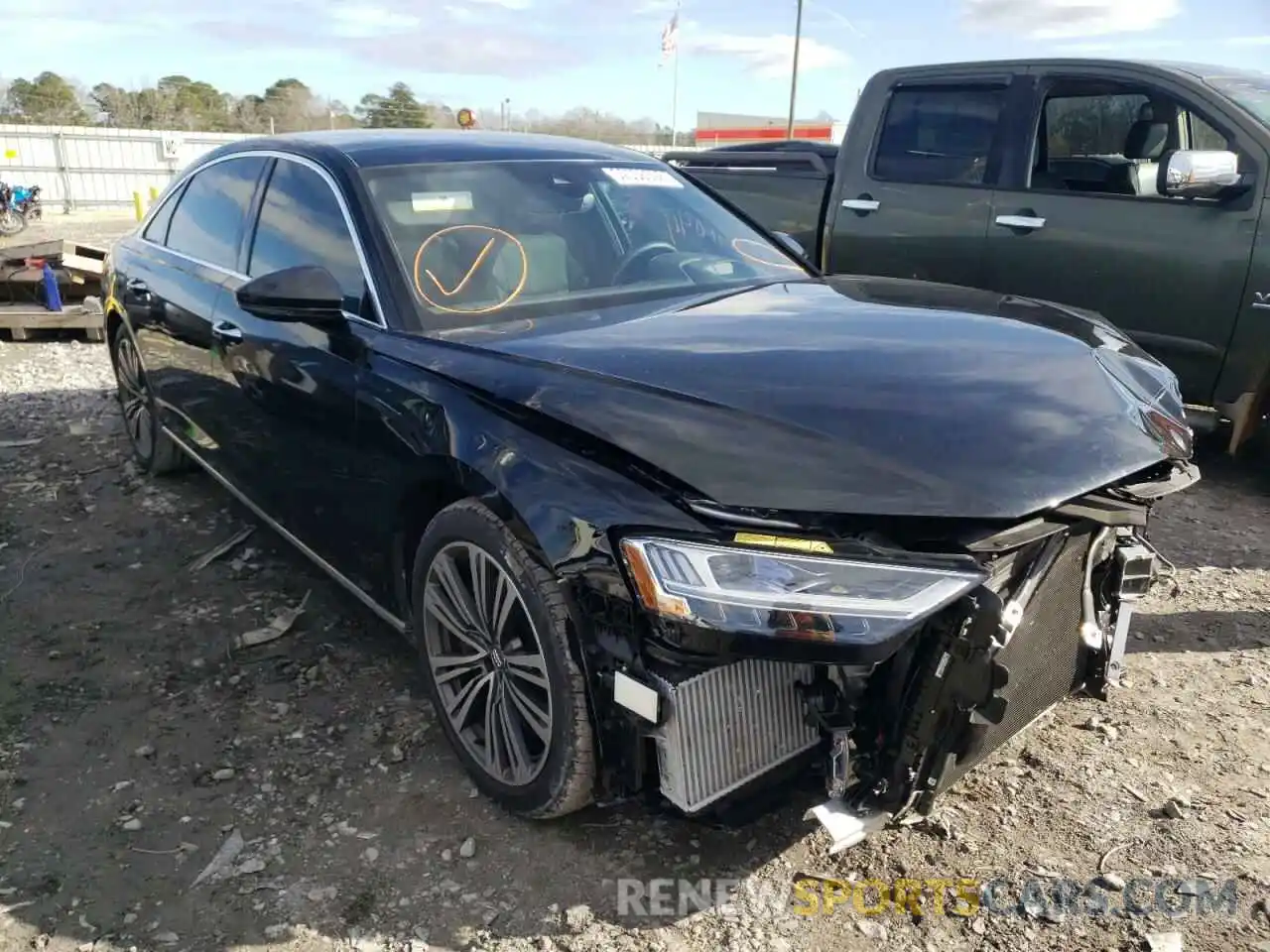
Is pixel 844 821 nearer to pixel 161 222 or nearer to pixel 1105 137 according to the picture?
pixel 161 222

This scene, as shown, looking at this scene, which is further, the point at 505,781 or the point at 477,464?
the point at 505,781

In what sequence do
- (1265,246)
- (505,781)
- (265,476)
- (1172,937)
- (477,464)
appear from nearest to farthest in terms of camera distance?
1. (1172,937)
2. (477,464)
3. (505,781)
4. (265,476)
5. (1265,246)

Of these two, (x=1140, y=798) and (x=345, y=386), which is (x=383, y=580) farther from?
(x=1140, y=798)

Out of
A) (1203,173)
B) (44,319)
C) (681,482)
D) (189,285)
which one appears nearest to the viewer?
(681,482)

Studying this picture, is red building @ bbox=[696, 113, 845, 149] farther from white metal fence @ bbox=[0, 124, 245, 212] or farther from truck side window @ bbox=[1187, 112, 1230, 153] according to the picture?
truck side window @ bbox=[1187, 112, 1230, 153]

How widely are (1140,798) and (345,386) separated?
2.50 meters

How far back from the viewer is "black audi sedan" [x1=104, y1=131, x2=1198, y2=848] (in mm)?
1954

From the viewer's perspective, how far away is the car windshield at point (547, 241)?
9.71 feet

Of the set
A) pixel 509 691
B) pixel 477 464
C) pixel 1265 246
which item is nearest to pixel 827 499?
pixel 477 464

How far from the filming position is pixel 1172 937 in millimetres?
2215

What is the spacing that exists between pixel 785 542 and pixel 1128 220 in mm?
3837

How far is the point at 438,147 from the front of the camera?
133 inches

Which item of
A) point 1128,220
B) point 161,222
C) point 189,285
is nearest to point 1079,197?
point 1128,220

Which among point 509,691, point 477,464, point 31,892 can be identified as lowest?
point 31,892
